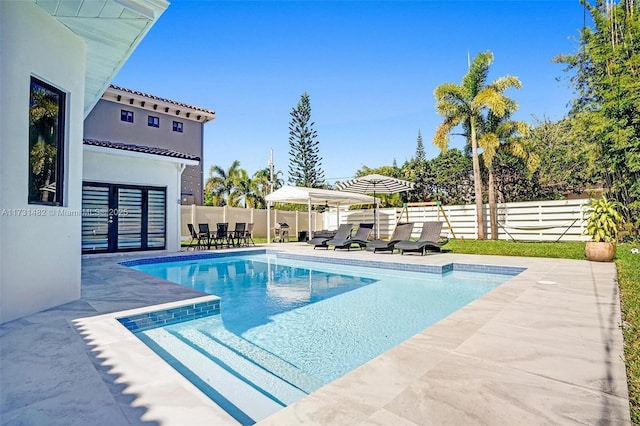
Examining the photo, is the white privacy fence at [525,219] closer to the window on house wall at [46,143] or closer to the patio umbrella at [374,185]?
the patio umbrella at [374,185]

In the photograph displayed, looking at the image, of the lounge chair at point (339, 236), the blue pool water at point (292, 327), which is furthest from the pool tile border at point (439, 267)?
the lounge chair at point (339, 236)

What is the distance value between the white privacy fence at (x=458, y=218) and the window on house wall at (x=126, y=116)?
242 inches

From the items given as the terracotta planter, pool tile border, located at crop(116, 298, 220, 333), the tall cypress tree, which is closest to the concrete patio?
pool tile border, located at crop(116, 298, 220, 333)

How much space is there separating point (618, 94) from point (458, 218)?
736 cm

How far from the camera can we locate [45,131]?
167 inches

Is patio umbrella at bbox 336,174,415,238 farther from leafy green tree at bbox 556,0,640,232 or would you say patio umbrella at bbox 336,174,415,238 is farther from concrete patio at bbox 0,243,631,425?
concrete patio at bbox 0,243,631,425

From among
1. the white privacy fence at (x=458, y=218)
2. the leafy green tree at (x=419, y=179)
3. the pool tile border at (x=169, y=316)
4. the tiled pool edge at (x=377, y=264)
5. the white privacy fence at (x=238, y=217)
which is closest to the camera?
the pool tile border at (x=169, y=316)

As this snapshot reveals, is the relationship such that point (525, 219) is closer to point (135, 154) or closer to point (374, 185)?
point (374, 185)

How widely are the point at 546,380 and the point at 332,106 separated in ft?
66.0

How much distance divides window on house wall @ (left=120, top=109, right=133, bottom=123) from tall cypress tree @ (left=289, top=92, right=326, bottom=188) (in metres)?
13.5

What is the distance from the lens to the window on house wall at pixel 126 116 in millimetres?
17586

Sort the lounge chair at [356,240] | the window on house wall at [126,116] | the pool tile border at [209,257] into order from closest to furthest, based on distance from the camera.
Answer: the pool tile border at [209,257] < the lounge chair at [356,240] < the window on house wall at [126,116]

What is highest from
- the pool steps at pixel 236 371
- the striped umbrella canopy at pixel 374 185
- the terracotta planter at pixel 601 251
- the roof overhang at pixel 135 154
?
the roof overhang at pixel 135 154

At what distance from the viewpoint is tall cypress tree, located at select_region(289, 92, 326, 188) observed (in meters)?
28.9
